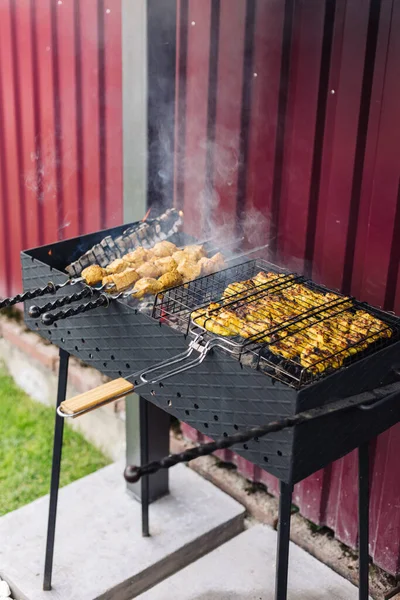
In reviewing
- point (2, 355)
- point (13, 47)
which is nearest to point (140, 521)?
point (2, 355)

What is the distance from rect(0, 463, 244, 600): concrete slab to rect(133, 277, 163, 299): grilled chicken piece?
5.59 feet

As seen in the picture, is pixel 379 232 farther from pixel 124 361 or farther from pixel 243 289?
pixel 124 361

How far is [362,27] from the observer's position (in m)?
3.36

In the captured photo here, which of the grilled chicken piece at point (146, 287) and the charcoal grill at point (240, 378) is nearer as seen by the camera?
the charcoal grill at point (240, 378)

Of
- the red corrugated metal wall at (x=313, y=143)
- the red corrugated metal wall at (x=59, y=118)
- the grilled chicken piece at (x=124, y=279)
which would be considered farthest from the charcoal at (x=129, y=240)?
the red corrugated metal wall at (x=59, y=118)

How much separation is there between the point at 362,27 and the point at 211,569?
2988 mm

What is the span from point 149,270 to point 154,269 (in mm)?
30

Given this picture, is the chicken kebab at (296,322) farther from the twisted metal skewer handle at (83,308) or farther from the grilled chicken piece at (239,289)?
the twisted metal skewer handle at (83,308)

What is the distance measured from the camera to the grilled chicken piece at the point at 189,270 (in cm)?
353

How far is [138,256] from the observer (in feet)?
12.1

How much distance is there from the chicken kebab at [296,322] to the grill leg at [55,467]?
980 mm

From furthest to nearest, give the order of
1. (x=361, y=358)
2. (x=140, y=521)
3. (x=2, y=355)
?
(x=2, y=355), (x=140, y=521), (x=361, y=358)

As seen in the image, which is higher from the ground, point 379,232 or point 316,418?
point 379,232

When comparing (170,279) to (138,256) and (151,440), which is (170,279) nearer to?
(138,256)
